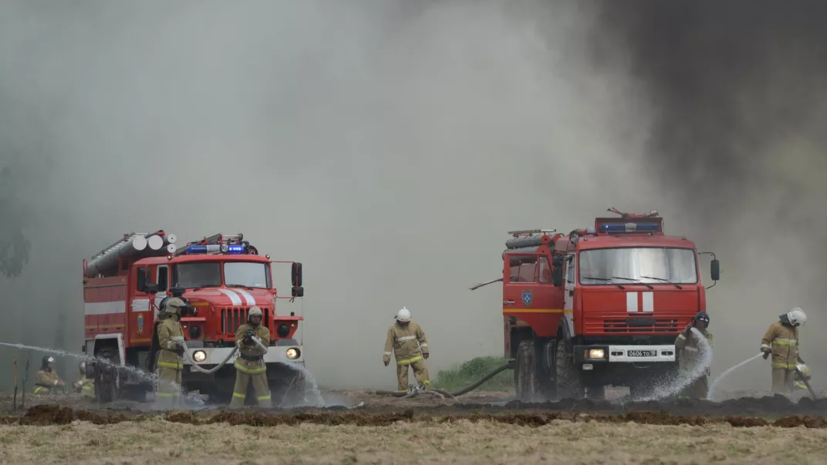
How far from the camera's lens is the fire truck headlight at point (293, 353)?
70.0ft

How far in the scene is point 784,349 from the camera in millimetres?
21297

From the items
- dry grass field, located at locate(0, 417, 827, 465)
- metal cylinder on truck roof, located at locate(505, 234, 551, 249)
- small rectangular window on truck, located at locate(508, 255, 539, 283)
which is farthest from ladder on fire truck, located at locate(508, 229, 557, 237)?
dry grass field, located at locate(0, 417, 827, 465)

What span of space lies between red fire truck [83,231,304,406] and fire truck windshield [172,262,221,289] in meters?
0.02

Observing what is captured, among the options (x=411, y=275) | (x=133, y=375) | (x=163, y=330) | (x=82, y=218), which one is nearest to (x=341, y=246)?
(x=411, y=275)

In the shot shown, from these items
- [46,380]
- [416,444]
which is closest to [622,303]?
[416,444]

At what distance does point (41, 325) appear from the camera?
45344 mm

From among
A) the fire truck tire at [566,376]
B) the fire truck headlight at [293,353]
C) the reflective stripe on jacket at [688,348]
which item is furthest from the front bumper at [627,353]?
the fire truck headlight at [293,353]

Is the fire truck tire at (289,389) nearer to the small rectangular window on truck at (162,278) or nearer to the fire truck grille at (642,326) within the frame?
the small rectangular window on truck at (162,278)

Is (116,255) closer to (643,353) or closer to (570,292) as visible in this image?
(570,292)

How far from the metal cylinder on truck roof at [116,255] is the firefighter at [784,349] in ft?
38.4

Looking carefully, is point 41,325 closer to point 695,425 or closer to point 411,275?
point 411,275

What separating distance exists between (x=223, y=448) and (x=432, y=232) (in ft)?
107

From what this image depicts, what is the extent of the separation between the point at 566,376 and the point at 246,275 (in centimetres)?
623

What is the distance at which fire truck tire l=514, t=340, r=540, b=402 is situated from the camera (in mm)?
22875
